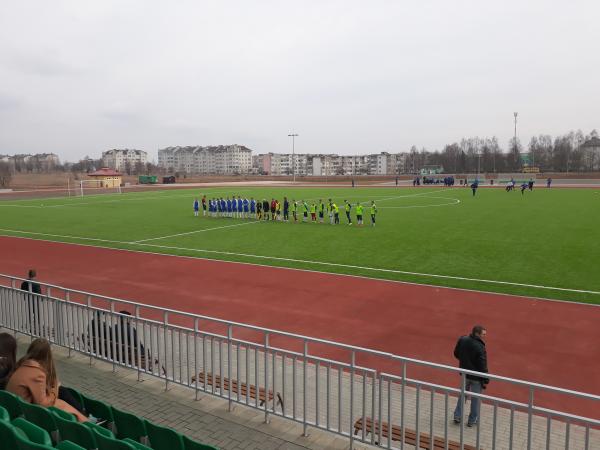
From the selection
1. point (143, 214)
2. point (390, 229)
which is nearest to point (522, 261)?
point (390, 229)

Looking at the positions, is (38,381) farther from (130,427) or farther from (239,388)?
(239,388)

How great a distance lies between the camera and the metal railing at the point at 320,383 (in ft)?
17.7

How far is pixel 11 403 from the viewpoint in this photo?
15.9ft

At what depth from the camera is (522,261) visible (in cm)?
1845

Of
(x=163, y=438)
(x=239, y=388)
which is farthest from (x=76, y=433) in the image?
(x=239, y=388)

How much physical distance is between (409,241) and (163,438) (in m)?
20.0

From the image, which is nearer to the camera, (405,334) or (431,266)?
(405,334)

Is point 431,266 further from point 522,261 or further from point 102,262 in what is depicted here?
point 102,262

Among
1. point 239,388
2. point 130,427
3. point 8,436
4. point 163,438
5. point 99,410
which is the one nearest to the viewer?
point 8,436

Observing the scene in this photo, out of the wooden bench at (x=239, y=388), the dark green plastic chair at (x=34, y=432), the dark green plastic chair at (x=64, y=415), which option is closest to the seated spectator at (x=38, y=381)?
the dark green plastic chair at (x=64, y=415)

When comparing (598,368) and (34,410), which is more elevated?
(34,410)

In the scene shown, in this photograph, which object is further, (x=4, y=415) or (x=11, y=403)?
(x=11, y=403)

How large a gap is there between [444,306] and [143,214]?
30.5m

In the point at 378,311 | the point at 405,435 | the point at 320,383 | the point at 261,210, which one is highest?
the point at 261,210
